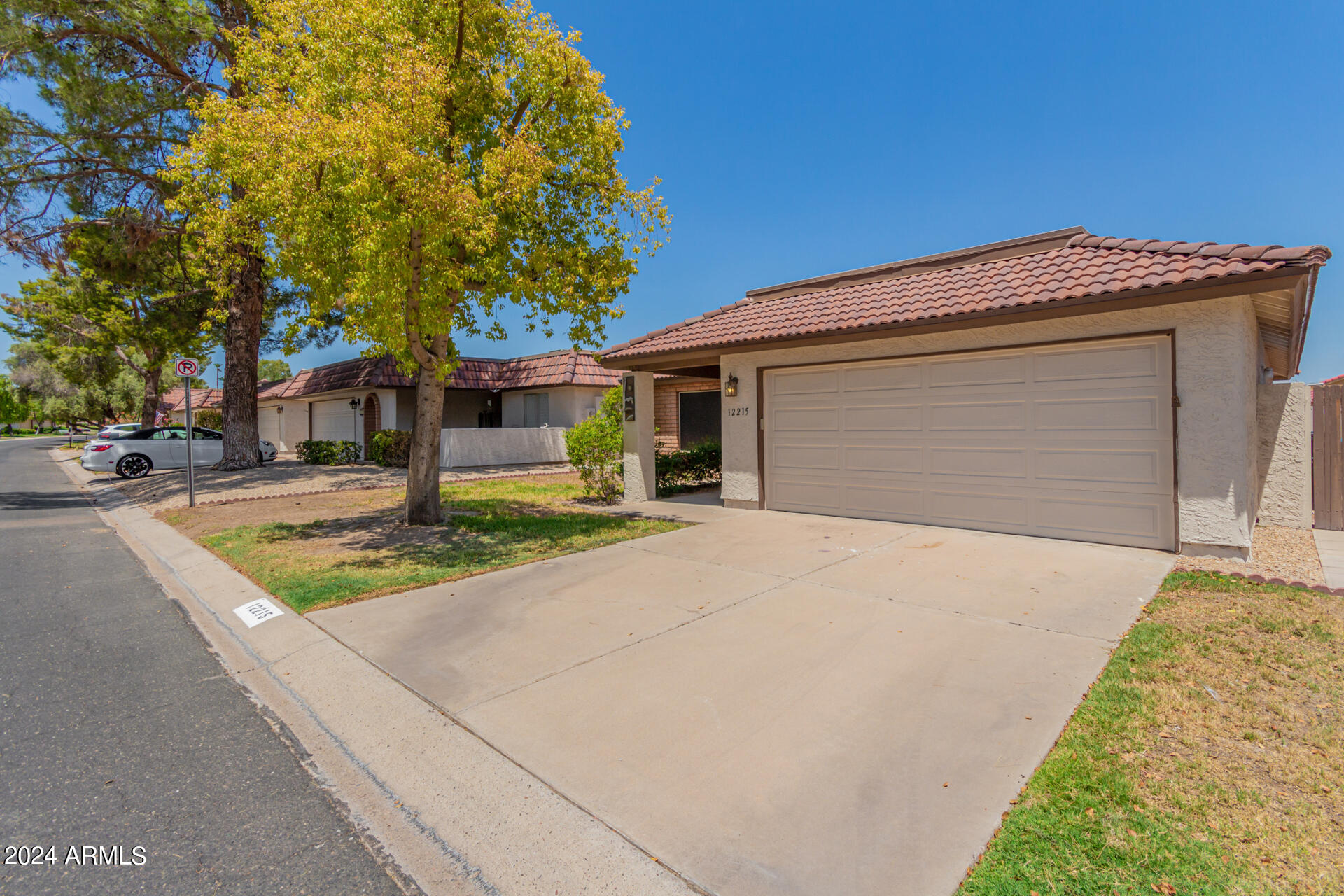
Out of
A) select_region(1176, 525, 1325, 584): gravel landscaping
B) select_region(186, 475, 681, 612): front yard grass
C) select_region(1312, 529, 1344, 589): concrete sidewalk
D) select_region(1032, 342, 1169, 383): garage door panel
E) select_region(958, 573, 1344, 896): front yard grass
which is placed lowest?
select_region(958, 573, 1344, 896): front yard grass

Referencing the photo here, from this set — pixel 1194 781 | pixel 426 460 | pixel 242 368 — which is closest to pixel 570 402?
pixel 242 368

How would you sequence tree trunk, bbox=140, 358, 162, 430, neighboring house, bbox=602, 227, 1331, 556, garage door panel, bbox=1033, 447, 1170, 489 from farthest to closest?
tree trunk, bbox=140, 358, 162, 430
garage door panel, bbox=1033, 447, 1170, 489
neighboring house, bbox=602, 227, 1331, 556

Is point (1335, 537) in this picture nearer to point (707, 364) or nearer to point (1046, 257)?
point (1046, 257)

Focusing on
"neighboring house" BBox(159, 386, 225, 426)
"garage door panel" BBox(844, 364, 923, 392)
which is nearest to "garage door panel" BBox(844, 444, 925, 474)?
"garage door panel" BBox(844, 364, 923, 392)

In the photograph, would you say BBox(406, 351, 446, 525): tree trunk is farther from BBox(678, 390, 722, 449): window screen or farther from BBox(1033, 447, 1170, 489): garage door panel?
BBox(678, 390, 722, 449): window screen

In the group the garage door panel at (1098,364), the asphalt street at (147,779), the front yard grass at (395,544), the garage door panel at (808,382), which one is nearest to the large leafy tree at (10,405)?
the front yard grass at (395,544)

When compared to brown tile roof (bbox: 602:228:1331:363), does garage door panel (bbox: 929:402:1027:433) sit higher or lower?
lower

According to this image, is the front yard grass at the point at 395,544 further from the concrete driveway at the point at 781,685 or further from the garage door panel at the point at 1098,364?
the garage door panel at the point at 1098,364

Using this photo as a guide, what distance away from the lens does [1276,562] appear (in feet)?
21.4

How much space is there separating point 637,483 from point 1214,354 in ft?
28.7

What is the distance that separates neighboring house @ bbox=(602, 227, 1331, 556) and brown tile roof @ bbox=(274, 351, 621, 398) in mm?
11937

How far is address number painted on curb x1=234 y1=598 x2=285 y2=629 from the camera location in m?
5.29

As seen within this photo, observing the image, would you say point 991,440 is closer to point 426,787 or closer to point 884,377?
point 884,377

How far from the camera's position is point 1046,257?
27.8 feet
